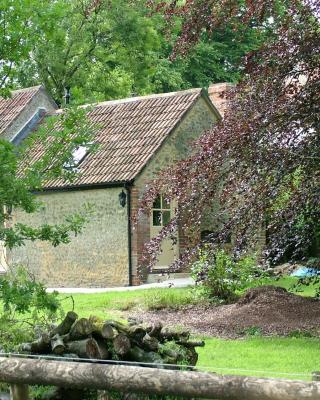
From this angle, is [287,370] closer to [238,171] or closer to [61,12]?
[238,171]

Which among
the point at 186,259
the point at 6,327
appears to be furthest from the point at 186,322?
the point at 6,327

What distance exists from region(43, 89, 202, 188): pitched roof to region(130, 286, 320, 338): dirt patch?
25.5 ft

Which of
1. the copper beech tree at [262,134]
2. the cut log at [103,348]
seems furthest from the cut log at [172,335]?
the copper beech tree at [262,134]

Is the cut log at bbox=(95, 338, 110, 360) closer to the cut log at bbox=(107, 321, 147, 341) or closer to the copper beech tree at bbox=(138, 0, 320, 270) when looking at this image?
the cut log at bbox=(107, 321, 147, 341)

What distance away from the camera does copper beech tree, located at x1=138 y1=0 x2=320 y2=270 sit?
1146cm

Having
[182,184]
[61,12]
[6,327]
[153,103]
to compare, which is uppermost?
[153,103]

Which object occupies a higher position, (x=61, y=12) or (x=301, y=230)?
(x=61, y=12)

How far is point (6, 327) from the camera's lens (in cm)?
Result: 835

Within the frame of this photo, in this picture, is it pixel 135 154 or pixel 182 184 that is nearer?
pixel 182 184

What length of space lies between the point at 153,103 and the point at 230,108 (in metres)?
12.9

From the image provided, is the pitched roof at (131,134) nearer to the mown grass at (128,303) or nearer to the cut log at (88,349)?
the mown grass at (128,303)

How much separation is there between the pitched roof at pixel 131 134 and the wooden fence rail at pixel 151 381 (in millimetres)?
16814

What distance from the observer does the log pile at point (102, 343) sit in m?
7.29

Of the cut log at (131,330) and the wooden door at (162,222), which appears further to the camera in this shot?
the wooden door at (162,222)
